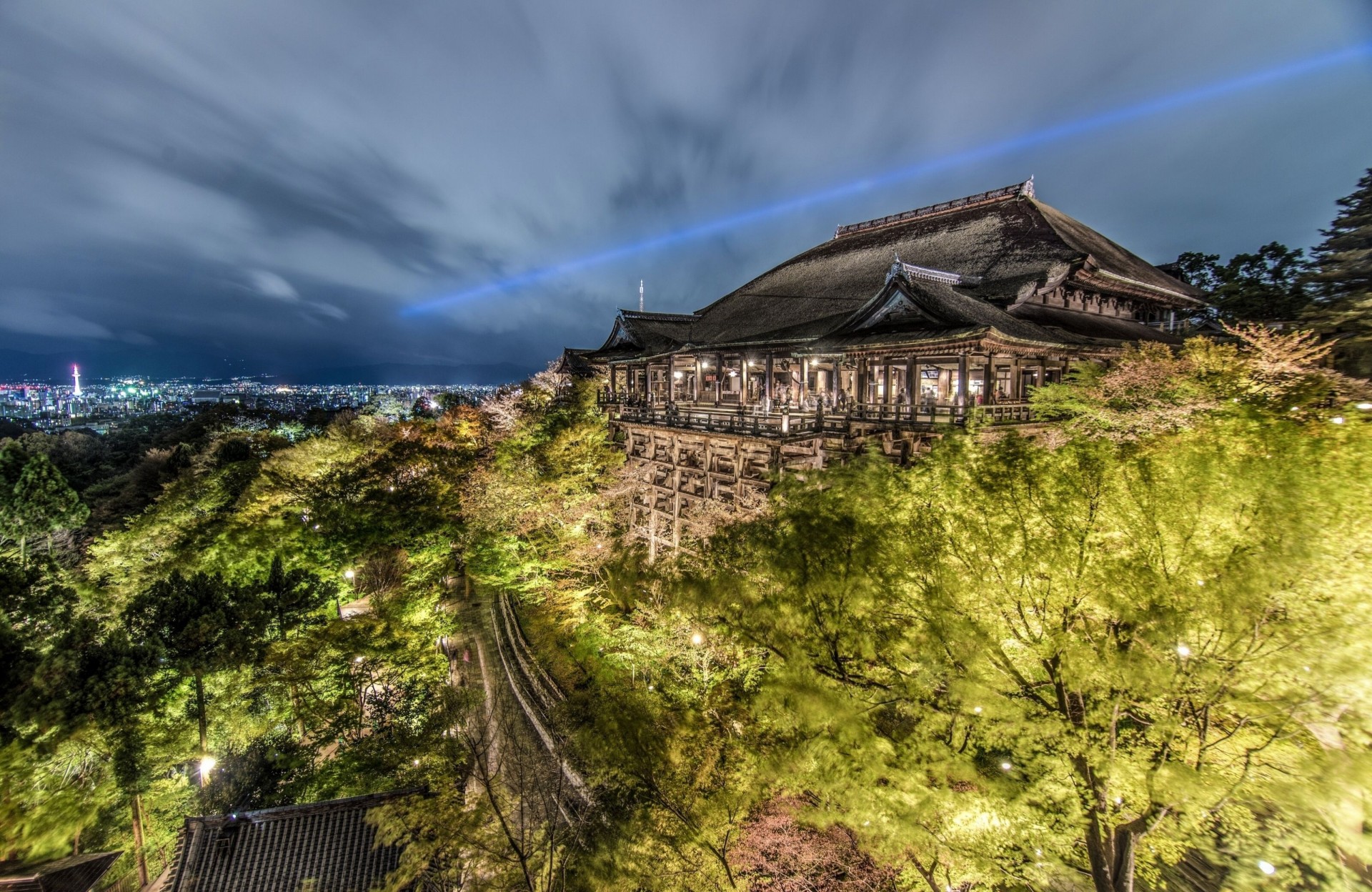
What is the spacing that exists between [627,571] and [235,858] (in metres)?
13.0

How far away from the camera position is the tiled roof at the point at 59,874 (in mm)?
11469

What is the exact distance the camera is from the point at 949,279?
70.6 ft

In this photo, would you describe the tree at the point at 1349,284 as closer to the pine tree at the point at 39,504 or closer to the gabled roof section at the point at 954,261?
the gabled roof section at the point at 954,261

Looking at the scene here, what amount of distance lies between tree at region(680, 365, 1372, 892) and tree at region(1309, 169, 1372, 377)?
688 centimetres

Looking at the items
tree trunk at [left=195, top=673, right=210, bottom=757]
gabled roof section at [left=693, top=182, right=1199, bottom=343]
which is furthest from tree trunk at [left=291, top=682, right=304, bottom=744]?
gabled roof section at [left=693, top=182, right=1199, bottom=343]

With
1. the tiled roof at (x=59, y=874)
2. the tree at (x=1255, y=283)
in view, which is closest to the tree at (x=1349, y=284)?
the tree at (x=1255, y=283)

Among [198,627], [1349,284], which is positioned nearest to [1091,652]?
[1349,284]

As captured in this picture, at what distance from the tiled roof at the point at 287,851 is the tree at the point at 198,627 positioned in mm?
4563

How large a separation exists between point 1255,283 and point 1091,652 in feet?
105

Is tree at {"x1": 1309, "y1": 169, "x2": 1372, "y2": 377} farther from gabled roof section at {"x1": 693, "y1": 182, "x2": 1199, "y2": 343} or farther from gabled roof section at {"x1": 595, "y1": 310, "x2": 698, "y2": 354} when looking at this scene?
gabled roof section at {"x1": 595, "y1": 310, "x2": 698, "y2": 354}

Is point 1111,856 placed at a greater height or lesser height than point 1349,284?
lesser

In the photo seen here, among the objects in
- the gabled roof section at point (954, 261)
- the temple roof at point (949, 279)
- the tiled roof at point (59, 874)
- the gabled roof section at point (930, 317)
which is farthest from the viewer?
the gabled roof section at point (954, 261)

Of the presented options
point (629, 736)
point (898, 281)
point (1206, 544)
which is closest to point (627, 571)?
point (629, 736)

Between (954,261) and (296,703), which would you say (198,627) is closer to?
(296,703)
